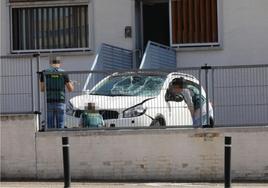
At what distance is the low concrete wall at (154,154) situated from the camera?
14469mm

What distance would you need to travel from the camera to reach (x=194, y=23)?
20.6m

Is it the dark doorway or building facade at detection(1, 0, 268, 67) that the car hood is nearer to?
building facade at detection(1, 0, 268, 67)

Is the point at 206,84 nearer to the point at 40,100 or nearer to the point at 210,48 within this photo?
the point at 40,100

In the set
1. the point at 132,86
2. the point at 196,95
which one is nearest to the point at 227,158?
the point at 196,95

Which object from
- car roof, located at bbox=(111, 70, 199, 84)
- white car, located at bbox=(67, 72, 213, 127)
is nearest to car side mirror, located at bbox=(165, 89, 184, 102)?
white car, located at bbox=(67, 72, 213, 127)

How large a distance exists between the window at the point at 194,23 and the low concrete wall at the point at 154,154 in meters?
6.24

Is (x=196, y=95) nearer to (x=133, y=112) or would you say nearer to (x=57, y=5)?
(x=133, y=112)

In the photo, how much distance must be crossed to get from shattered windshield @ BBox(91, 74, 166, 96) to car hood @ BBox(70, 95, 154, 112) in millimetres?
150

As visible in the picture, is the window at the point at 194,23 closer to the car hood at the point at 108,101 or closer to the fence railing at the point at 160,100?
the fence railing at the point at 160,100

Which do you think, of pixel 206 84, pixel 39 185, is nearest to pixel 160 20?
pixel 206 84

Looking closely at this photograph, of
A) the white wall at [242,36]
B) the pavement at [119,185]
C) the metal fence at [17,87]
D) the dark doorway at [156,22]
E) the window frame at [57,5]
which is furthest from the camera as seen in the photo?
the dark doorway at [156,22]

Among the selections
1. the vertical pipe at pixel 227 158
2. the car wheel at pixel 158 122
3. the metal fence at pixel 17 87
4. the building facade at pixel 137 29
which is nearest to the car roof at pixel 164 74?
the car wheel at pixel 158 122

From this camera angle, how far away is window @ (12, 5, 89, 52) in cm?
2130

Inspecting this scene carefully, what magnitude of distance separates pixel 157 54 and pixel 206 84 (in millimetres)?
5207
